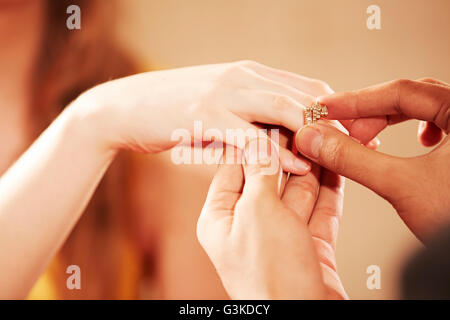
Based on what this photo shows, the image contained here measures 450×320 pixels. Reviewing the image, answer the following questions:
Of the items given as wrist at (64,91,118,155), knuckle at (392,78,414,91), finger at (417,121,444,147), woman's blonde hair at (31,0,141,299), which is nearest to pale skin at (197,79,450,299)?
knuckle at (392,78,414,91)

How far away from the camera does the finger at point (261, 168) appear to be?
0.53m

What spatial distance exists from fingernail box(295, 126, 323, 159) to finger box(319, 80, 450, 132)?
0.10m

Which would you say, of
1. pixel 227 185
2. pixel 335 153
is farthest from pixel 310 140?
pixel 227 185

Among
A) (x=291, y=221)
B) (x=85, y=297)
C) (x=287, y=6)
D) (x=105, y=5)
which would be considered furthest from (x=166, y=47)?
(x=85, y=297)

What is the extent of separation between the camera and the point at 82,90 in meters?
0.82

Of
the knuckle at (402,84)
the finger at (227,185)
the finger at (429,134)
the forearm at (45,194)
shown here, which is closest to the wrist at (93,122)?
the forearm at (45,194)

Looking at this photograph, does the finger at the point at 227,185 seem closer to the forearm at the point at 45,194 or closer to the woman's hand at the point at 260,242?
the woman's hand at the point at 260,242

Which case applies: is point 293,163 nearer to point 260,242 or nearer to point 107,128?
point 260,242

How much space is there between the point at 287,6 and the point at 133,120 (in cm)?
43

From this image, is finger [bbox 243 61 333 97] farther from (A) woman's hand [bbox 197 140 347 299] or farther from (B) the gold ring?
(A) woman's hand [bbox 197 140 347 299]

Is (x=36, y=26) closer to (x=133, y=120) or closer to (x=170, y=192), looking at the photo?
(x=133, y=120)

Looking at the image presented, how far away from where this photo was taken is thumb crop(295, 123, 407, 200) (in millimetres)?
508

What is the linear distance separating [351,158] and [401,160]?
7cm
